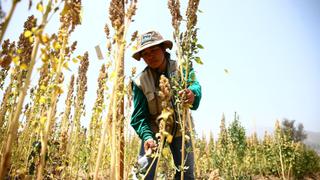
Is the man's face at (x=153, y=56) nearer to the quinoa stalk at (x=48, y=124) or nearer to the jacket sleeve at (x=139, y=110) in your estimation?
the jacket sleeve at (x=139, y=110)

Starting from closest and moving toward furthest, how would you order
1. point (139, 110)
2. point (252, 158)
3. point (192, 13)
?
point (192, 13)
point (139, 110)
point (252, 158)

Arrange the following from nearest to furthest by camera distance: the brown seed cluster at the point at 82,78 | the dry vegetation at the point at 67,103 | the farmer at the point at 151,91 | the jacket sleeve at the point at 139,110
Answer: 1. the dry vegetation at the point at 67,103
2. the farmer at the point at 151,91
3. the jacket sleeve at the point at 139,110
4. the brown seed cluster at the point at 82,78

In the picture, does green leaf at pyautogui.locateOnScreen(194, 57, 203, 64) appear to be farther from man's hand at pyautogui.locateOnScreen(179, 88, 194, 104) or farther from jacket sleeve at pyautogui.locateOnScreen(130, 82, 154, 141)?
jacket sleeve at pyautogui.locateOnScreen(130, 82, 154, 141)

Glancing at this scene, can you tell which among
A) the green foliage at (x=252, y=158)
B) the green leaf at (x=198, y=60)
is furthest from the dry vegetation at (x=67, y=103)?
the green foliage at (x=252, y=158)

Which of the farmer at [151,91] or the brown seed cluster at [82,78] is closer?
the farmer at [151,91]

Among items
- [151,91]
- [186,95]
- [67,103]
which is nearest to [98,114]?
[186,95]

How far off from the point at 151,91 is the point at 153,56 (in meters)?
0.34

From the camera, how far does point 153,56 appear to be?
2.34 meters

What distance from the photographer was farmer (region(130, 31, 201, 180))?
2334 millimetres

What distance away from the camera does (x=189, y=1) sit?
6.75 feet

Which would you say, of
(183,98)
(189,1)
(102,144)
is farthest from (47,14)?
(189,1)

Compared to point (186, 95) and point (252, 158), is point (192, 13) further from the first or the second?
point (252, 158)

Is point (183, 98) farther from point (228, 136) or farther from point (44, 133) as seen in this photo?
point (228, 136)

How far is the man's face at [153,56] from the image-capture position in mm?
2342
